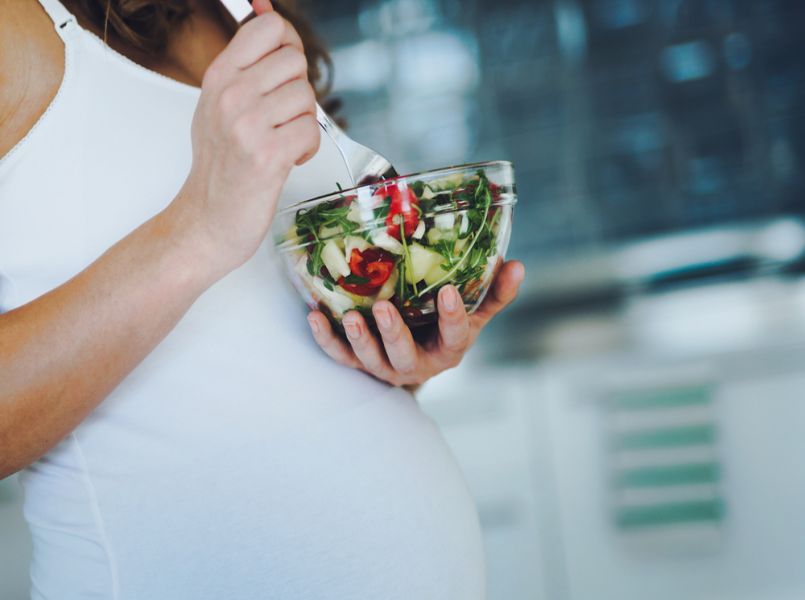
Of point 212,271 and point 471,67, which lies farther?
point 471,67

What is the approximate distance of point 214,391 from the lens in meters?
0.56

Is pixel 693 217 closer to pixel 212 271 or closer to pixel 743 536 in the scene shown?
pixel 743 536

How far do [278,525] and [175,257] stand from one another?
218 mm

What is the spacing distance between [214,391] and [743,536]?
4.80 ft

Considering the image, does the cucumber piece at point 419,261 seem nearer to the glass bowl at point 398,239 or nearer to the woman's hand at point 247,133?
the glass bowl at point 398,239

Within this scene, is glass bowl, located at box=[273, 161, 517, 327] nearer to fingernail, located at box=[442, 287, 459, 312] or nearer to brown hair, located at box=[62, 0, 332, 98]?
fingernail, located at box=[442, 287, 459, 312]

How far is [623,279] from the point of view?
212 cm

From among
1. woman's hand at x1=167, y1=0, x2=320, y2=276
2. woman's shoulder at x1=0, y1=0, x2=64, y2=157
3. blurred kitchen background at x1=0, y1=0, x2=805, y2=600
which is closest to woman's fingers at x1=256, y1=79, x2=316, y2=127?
woman's hand at x1=167, y1=0, x2=320, y2=276

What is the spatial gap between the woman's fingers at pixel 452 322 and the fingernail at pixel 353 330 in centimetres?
6

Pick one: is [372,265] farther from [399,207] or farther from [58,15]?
[58,15]

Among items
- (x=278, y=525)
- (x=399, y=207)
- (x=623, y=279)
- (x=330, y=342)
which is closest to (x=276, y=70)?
(x=399, y=207)

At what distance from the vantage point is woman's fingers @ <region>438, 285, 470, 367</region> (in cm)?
52

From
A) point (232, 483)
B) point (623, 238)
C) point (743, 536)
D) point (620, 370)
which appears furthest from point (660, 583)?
point (232, 483)

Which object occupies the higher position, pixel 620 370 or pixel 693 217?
pixel 693 217
